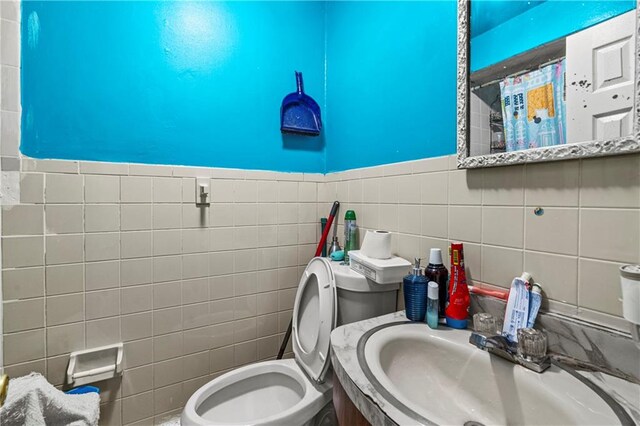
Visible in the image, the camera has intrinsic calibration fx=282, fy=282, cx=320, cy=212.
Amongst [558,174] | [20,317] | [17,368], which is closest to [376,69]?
[558,174]

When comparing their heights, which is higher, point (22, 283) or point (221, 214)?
point (221, 214)

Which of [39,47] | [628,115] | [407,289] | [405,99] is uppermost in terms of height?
[39,47]

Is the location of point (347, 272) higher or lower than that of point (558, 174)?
lower

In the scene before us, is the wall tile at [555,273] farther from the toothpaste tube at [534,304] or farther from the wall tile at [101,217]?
the wall tile at [101,217]

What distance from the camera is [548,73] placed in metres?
0.72

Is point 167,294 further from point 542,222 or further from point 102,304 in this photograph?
point 542,222

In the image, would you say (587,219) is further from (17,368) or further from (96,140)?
(17,368)

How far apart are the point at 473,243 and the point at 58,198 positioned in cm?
145

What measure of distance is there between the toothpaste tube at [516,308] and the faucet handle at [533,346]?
57mm

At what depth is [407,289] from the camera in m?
0.88

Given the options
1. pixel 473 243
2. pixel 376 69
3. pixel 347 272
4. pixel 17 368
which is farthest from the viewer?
pixel 376 69

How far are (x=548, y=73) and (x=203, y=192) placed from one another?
1.25m

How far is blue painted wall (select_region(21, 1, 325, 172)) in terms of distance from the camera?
104 centimetres

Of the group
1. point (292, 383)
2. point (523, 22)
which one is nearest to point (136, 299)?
point (292, 383)
